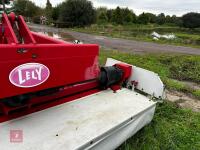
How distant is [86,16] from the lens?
34031mm

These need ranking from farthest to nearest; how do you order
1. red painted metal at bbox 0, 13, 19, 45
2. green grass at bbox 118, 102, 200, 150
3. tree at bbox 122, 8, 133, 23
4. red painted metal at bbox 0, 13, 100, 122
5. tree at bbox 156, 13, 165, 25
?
tree at bbox 156, 13, 165, 25 < tree at bbox 122, 8, 133, 23 < green grass at bbox 118, 102, 200, 150 < red painted metal at bbox 0, 13, 19, 45 < red painted metal at bbox 0, 13, 100, 122

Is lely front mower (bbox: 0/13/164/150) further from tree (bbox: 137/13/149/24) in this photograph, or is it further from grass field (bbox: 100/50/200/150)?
tree (bbox: 137/13/149/24)

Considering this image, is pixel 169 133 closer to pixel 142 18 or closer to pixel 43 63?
pixel 43 63

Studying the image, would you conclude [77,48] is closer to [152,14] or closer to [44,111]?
[44,111]

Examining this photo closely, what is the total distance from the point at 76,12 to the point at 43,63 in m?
32.7

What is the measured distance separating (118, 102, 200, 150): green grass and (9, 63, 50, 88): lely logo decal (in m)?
1.24

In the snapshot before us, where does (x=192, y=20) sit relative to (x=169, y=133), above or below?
above

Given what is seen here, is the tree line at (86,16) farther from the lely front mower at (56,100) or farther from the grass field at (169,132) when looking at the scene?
the lely front mower at (56,100)

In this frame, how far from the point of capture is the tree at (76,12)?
33403 millimetres

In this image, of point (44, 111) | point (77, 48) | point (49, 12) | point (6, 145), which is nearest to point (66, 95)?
point (44, 111)

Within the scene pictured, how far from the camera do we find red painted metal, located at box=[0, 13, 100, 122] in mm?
1823

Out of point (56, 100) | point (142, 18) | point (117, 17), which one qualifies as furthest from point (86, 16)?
point (56, 100)

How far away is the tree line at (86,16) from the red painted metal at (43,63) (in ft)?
76.4

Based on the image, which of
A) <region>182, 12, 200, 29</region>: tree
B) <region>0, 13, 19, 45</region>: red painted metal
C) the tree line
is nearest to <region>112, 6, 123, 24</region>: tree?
the tree line
